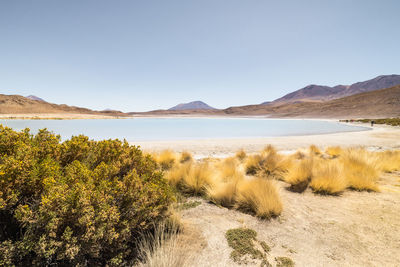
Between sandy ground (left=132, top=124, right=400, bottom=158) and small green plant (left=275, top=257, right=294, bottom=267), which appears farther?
sandy ground (left=132, top=124, right=400, bottom=158)

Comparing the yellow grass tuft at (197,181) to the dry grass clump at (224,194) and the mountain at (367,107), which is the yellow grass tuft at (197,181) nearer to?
the dry grass clump at (224,194)

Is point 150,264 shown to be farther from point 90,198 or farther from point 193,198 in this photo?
point 193,198

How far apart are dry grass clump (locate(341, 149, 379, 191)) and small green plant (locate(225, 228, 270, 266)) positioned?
10.5ft

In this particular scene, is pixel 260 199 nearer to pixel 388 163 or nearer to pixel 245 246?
pixel 245 246

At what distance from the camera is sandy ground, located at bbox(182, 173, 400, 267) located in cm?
209

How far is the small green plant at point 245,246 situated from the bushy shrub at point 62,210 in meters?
0.87

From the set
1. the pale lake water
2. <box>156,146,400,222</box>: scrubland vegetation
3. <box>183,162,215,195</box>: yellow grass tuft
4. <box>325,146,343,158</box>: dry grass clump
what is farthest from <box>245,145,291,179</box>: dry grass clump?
the pale lake water

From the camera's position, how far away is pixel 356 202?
355 cm

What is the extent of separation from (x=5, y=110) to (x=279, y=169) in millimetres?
101764

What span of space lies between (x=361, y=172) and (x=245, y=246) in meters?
4.19

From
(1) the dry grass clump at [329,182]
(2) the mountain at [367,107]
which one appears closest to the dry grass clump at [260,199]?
(1) the dry grass clump at [329,182]

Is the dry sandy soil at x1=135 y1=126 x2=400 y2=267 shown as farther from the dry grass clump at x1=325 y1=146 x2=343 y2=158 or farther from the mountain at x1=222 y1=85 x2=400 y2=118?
the mountain at x1=222 y1=85 x2=400 y2=118

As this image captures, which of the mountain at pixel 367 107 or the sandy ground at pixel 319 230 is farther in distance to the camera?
the mountain at pixel 367 107

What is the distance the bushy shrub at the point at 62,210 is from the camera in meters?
1.34
